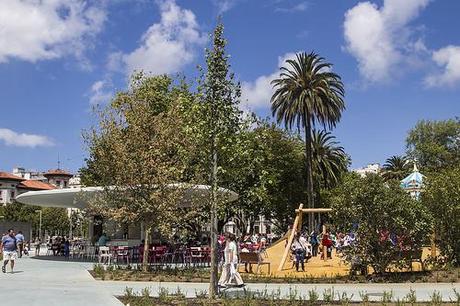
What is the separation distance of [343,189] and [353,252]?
2157 millimetres

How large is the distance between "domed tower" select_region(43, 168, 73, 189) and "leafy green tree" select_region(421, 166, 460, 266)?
512ft

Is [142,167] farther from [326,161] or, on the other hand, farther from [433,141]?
[433,141]

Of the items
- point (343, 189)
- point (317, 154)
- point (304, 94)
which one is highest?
point (304, 94)

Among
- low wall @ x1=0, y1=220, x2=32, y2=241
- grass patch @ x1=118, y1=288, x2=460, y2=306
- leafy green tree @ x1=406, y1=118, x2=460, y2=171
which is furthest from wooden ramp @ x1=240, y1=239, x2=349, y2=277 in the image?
leafy green tree @ x1=406, y1=118, x2=460, y2=171

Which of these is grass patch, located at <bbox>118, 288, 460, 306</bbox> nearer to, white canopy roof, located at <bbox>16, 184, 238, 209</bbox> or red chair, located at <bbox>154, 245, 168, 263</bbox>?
white canopy roof, located at <bbox>16, 184, 238, 209</bbox>

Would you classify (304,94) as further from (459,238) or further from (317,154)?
(459,238)

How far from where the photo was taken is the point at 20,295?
13695mm

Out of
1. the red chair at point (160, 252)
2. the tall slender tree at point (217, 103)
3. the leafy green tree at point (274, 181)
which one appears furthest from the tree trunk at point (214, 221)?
the leafy green tree at point (274, 181)

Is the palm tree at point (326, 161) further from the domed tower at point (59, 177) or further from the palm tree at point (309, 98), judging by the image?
the domed tower at point (59, 177)

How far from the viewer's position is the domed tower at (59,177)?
6506 inches

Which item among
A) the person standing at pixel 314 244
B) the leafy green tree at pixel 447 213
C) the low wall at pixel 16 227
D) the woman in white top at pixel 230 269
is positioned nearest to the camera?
the woman in white top at pixel 230 269

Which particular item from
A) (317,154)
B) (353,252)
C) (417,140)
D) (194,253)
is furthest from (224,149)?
(417,140)

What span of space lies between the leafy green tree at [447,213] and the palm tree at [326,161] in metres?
32.7

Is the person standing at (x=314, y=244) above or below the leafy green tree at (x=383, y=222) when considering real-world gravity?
below
